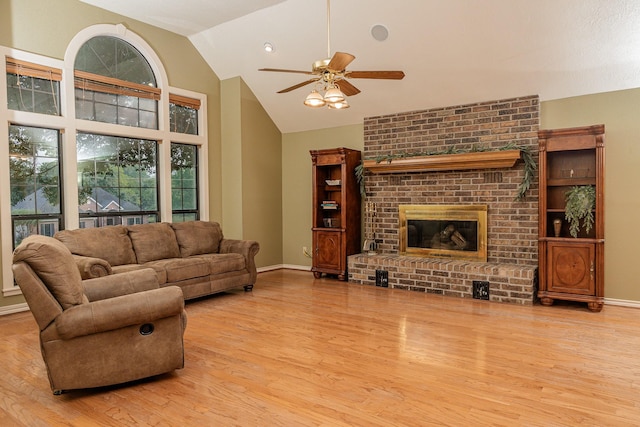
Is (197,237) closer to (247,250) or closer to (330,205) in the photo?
(247,250)

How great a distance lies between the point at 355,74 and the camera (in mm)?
3848

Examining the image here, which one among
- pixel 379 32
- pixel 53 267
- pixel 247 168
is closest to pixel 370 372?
pixel 53 267

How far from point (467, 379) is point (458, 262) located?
2940mm

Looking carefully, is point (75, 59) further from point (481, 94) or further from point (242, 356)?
point (481, 94)

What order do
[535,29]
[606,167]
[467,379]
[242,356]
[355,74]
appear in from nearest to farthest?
[467,379] → [242,356] → [355,74] → [535,29] → [606,167]

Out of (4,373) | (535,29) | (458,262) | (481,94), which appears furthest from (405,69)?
(4,373)

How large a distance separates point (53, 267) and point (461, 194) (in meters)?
5.02

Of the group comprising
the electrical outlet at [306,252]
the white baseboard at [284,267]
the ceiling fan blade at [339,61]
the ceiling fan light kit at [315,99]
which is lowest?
the white baseboard at [284,267]

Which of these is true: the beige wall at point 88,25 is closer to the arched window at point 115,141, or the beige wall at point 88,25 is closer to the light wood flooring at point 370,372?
the arched window at point 115,141

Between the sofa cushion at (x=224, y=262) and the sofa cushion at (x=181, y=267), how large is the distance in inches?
4.0

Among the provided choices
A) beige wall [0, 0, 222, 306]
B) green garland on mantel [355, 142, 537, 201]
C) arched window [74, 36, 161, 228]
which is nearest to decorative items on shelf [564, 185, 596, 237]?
green garland on mantel [355, 142, 537, 201]

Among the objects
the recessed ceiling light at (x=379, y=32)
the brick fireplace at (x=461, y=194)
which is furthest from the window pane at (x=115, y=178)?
the recessed ceiling light at (x=379, y=32)

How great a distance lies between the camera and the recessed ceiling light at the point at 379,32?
5254 mm

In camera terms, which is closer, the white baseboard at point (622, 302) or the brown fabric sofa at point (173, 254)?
the brown fabric sofa at point (173, 254)
